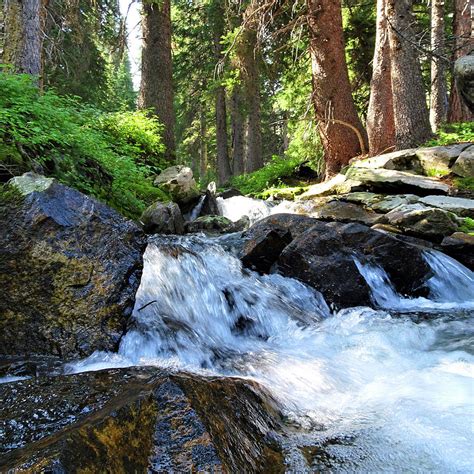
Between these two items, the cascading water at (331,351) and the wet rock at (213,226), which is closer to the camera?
the cascading water at (331,351)

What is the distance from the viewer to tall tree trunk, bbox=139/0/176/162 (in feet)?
41.4

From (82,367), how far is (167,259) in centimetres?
237

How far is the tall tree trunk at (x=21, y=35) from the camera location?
8.18 meters

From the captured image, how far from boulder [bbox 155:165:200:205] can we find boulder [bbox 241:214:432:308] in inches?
164

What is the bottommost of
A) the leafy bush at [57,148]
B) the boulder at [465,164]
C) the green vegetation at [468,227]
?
the green vegetation at [468,227]

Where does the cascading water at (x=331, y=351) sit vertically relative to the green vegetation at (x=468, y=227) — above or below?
below

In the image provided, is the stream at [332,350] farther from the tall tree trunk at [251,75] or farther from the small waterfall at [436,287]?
the tall tree trunk at [251,75]

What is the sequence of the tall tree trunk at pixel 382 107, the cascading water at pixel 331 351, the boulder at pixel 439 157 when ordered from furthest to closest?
1. the tall tree trunk at pixel 382 107
2. the boulder at pixel 439 157
3. the cascading water at pixel 331 351

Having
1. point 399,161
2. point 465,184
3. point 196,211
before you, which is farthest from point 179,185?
point 465,184

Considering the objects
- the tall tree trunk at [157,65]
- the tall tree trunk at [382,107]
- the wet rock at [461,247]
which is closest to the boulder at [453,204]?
the wet rock at [461,247]

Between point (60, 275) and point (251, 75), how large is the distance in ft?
48.4

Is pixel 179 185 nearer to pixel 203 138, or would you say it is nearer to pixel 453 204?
pixel 453 204

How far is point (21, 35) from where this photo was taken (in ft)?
27.0

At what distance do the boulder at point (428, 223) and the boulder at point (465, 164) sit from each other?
6.20 feet
